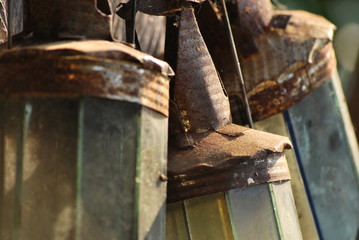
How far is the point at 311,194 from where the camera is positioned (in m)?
1.55

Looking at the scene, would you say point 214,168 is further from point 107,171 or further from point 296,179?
point 296,179

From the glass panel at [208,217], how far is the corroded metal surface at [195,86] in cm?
13

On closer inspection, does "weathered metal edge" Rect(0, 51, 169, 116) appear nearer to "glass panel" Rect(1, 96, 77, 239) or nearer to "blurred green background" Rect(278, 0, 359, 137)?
"glass panel" Rect(1, 96, 77, 239)

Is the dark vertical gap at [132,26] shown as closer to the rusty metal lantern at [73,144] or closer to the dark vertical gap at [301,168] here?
the rusty metal lantern at [73,144]

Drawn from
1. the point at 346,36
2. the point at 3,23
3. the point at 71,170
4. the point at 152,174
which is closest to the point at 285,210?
the point at 152,174

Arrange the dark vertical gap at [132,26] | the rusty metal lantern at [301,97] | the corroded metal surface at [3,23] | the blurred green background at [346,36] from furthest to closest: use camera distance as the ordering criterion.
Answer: the blurred green background at [346,36]
the rusty metal lantern at [301,97]
the corroded metal surface at [3,23]
the dark vertical gap at [132,26]

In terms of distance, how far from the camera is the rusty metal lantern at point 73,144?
0.86 meters

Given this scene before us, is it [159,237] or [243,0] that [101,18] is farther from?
[243,0]

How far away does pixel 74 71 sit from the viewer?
888 mm

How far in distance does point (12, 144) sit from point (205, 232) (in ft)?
1.15

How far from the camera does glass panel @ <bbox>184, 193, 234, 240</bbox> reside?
106 centimetres

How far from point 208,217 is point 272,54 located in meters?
0.55

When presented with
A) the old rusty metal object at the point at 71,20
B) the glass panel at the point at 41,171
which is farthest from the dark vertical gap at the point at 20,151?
the old rusty metal object at the point at 71,20

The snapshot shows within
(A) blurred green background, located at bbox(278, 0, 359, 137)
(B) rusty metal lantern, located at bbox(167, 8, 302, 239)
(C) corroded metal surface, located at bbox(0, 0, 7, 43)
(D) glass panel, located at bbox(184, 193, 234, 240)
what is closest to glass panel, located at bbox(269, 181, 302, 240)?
(B) rusty metal lantern, located at bbox(167, 8, 302, 239)
